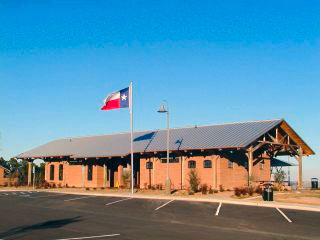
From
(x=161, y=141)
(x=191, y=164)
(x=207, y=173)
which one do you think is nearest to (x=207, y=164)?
(x=207, y=173)

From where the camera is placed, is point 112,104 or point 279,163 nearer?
point 112,104

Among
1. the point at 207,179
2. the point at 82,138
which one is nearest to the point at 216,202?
the point at 207,179

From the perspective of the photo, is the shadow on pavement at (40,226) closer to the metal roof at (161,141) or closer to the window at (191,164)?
the metal roof at (161,141)

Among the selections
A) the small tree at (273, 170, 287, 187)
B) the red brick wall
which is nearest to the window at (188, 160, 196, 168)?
the red brick wall

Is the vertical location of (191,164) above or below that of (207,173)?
above

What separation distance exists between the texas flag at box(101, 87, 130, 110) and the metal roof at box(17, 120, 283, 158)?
5.26 metres

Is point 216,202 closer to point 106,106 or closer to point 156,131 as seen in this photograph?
point 106,106

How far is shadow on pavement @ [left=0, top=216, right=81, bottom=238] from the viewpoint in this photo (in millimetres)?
14539

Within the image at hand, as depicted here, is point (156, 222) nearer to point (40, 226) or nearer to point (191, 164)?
point (40, 226)

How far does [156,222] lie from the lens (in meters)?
17.7

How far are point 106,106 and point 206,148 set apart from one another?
9.06 metres

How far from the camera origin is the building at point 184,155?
35438mm

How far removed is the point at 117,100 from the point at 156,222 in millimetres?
19473

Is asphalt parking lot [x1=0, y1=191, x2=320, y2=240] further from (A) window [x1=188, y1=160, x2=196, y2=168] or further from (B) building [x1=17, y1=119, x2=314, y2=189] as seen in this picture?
(A) window [x1=188, y1=160, x2=196, y2=168]
